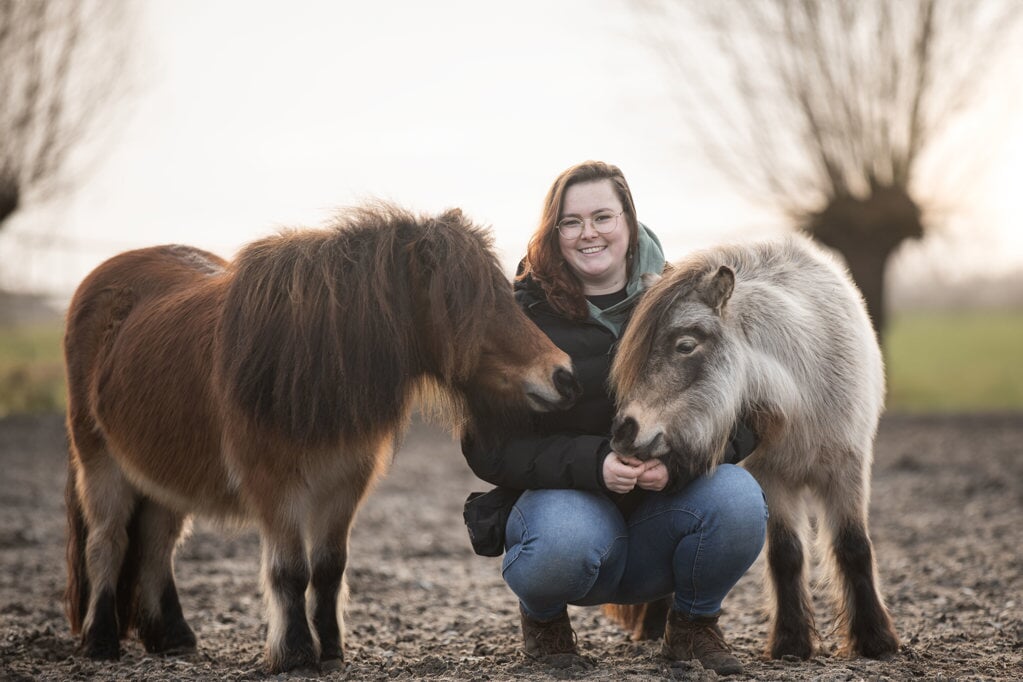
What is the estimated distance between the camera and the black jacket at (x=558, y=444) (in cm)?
328

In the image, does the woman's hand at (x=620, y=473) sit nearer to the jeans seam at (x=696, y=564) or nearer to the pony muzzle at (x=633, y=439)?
the pony muzzle at (x=633, y=439)

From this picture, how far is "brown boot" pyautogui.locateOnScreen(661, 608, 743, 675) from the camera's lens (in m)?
3.26

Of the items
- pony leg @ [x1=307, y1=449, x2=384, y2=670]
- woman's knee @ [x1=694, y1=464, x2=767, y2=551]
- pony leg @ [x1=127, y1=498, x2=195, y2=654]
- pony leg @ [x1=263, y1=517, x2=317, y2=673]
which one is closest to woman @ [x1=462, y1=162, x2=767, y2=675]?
woman's knee @ [x1=694, y1=464, x2=767, y2=551]

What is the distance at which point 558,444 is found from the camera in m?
3.31

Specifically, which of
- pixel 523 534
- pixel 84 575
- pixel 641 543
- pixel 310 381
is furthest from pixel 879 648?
pixel 84 575

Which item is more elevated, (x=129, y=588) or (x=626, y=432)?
(x=626, y=432)

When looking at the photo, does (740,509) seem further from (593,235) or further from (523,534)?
(593,235)

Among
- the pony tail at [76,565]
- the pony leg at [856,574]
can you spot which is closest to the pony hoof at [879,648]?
the pony leg at [856,574]

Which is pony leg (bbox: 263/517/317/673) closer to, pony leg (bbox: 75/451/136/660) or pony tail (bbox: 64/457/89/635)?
pony leg (bbox: 75/451/136/660)

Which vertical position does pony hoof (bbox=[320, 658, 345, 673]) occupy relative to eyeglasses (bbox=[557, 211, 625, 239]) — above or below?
below

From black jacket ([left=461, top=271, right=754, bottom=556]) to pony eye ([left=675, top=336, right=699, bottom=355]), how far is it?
0.25 metres

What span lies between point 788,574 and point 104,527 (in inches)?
108

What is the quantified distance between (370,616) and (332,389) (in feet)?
6.03

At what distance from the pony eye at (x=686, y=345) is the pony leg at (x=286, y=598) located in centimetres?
143
